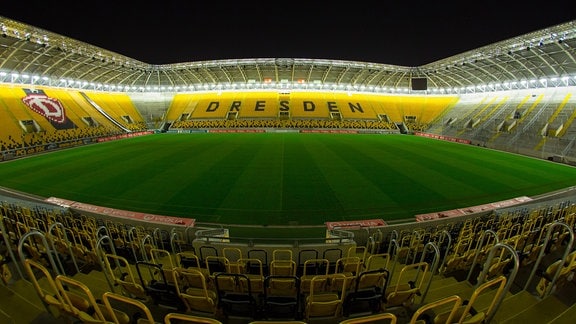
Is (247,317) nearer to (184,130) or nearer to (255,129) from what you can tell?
(255,129)

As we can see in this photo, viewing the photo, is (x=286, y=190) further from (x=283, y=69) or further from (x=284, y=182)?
(x=283, y=69)

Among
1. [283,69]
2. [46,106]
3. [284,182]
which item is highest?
[283,69]

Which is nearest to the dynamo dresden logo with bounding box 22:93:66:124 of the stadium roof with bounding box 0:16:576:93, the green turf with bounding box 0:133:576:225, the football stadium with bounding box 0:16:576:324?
the football stadium with bounding box 0:16:576:324

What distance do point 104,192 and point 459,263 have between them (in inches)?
657

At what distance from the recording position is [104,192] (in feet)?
49.3

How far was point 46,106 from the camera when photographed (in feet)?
137

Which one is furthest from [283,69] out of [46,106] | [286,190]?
[286,190]

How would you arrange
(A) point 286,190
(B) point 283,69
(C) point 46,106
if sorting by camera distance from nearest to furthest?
1. (A) point 286,190
2. (C) point 46,106
3. (B) point 283,69

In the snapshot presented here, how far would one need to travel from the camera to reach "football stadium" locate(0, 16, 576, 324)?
4.11 m

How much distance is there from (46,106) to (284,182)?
45684 millimetres

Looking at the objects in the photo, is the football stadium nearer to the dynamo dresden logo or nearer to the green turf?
the green turf

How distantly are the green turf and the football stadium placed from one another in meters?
0.16

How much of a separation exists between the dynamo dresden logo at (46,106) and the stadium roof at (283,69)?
381 cm

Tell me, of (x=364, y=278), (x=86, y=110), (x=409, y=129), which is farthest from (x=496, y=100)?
(x=86, y=110)
